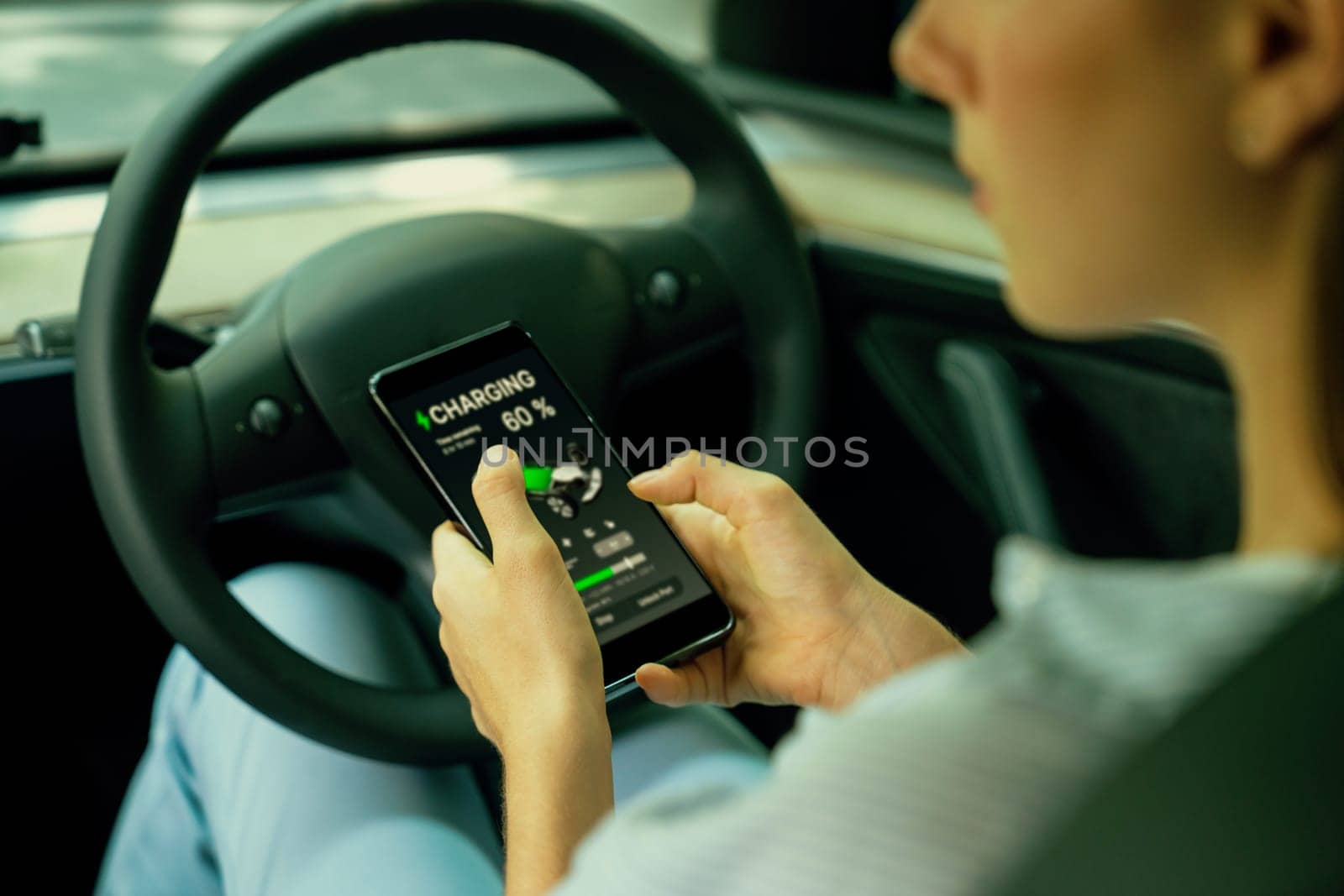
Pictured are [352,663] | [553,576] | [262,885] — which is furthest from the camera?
[352,663]

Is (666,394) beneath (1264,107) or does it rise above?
beneath

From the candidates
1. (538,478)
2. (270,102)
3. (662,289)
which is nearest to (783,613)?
(538,478)

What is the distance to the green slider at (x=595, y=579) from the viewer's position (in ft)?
2.80

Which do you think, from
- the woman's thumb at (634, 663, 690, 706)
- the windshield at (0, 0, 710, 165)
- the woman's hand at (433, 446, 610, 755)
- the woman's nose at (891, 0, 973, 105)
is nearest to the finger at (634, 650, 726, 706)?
the woman's thumb at (634, 663, 690, 706)

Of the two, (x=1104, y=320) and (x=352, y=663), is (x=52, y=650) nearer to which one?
(x=352, y=663)

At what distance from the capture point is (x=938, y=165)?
1.31 metres

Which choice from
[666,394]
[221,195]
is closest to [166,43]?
[221,195]

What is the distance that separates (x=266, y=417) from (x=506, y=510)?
0.85 ft

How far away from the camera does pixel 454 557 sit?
30.5 inches

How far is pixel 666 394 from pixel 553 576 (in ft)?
1.77

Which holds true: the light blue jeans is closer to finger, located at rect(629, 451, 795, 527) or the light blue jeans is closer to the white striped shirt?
finger, located at rect(629, 451, 795, 527)

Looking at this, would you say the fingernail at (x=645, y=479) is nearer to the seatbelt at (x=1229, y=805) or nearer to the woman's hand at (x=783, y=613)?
the woman's hand at (x=783, y=613)

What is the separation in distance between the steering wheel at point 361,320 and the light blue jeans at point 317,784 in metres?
0.05

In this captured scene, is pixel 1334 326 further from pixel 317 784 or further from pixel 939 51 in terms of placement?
pixel 317 784
